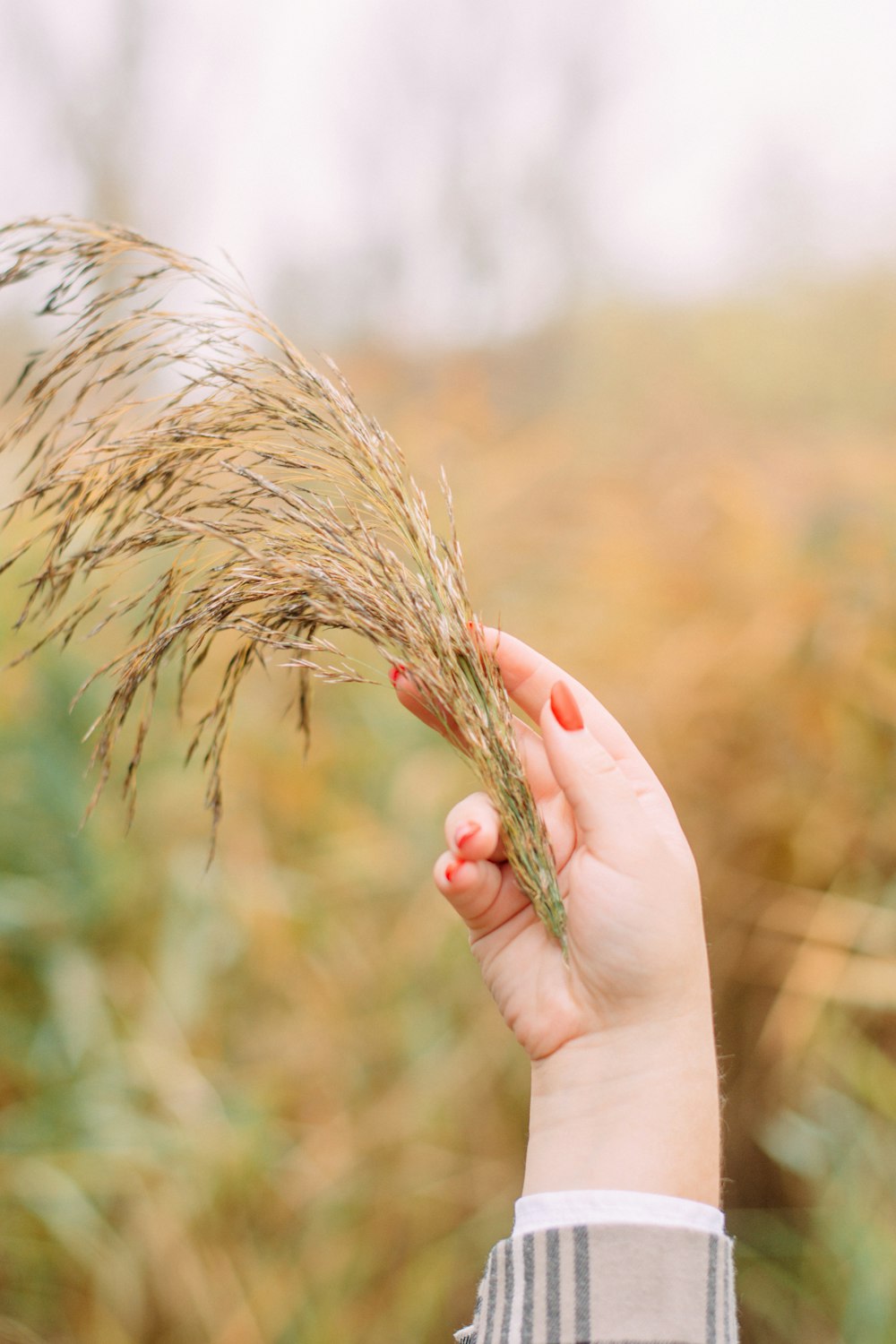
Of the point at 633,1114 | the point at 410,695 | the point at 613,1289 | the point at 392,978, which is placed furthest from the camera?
the point at 392,978

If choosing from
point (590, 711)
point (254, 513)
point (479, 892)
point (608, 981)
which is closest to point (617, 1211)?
point (608, 981)

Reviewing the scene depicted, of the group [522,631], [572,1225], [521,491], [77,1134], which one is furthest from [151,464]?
[521,491]

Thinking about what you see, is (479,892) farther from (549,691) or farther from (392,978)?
(392,978)

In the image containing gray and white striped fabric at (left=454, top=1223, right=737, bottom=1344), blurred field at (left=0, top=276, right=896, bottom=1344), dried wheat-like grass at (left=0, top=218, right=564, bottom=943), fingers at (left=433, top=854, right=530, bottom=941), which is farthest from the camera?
blurred field at (left=0, top=276, right=896, bottom=1344)

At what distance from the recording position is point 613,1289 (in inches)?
24.5

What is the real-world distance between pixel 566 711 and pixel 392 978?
1145 millimetres

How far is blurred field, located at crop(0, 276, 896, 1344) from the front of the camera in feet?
5.19

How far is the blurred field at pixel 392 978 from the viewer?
158cm

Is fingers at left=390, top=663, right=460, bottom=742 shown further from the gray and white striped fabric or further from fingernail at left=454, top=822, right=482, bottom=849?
the gray and white striped fabric

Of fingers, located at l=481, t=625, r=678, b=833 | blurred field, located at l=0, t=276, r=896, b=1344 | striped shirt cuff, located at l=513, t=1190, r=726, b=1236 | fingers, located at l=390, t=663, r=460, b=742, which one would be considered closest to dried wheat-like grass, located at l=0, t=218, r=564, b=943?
fingers, located at l=390, t=663, r=460, b=742

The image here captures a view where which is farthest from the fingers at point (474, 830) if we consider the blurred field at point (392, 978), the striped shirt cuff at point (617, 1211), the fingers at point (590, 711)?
the blurred field at point (392, 978)

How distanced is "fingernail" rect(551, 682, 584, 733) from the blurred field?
3.57 feet

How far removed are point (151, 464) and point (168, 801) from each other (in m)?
1.20

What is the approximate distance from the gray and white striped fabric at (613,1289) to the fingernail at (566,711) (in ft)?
1.24
